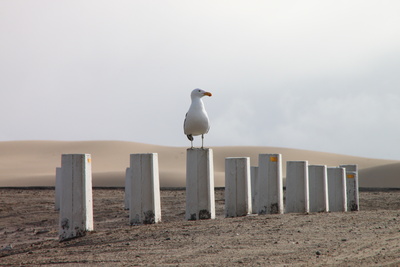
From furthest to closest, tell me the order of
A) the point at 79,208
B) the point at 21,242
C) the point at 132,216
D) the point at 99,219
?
the point at 99,219 < the point at 21,242 < the point at 132,216 < the point at 79,208

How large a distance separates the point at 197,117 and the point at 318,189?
15.1ft

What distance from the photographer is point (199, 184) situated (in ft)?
43.3

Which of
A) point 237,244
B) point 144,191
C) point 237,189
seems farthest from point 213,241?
point 237,189

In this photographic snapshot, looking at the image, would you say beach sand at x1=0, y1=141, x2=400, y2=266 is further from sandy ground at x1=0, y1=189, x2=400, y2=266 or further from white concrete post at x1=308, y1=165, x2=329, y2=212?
white concrete post at x1=308, y1=165, x2=329, y2=212

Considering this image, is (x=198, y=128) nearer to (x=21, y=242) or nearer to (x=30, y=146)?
(x=21, y=242)

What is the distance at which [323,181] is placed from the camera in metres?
16.3

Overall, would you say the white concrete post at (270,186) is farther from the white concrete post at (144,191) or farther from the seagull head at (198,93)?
the white concrete post at (144,191)

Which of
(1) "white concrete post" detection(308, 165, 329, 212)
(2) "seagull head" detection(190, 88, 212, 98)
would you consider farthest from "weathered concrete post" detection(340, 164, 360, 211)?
(2) "seagull head" detection(190, 88, 212, 98)

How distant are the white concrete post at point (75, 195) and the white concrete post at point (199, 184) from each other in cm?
205

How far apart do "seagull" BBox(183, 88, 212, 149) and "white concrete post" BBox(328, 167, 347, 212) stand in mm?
5540

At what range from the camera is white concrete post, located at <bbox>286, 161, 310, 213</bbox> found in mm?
15047

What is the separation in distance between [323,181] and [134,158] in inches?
207

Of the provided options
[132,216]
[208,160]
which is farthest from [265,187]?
[132,216]

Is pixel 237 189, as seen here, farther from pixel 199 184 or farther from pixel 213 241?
pixel 213 241
